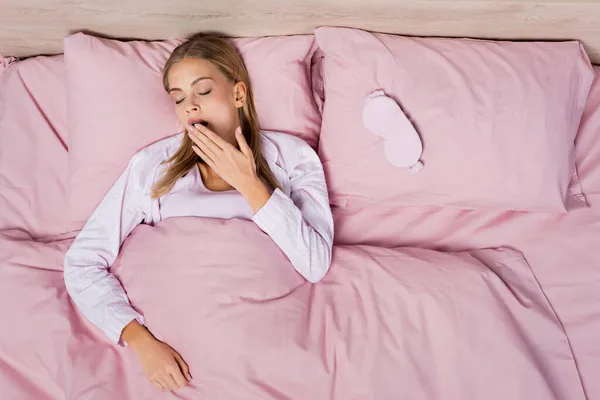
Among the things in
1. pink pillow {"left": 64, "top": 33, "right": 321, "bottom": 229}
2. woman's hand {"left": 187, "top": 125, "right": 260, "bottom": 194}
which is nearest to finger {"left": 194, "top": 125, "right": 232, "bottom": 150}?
woman's hand {"left": 187, "top": 125, "right": 260, "bottom": 194}

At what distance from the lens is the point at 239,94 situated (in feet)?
4.31

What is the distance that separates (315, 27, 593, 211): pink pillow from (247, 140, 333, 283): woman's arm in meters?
0.11

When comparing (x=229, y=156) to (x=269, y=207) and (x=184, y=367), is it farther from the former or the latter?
(x=184, y=367)

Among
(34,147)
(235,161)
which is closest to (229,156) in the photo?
(235,161)

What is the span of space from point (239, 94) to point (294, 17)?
260 mm

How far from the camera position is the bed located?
1093 millimetres

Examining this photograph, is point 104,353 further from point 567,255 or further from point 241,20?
point 567,255

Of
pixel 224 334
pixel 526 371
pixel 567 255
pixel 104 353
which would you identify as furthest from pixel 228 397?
pixel 567 255

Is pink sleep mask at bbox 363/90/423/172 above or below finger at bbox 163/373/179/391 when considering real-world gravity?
above

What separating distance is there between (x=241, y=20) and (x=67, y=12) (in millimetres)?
424

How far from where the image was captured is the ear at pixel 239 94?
130 cm

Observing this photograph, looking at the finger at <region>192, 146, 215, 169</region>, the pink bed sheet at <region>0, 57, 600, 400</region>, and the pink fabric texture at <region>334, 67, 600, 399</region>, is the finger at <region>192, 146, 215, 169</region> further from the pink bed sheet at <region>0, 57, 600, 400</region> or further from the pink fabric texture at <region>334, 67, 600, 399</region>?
the pink fabric texture at <region>334, 67, 600, 399</region>

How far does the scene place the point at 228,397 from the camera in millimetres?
1057

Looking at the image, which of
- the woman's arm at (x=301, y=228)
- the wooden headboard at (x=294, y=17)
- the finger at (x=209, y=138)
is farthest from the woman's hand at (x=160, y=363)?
the wooden headboard at (x=294, y=17)
